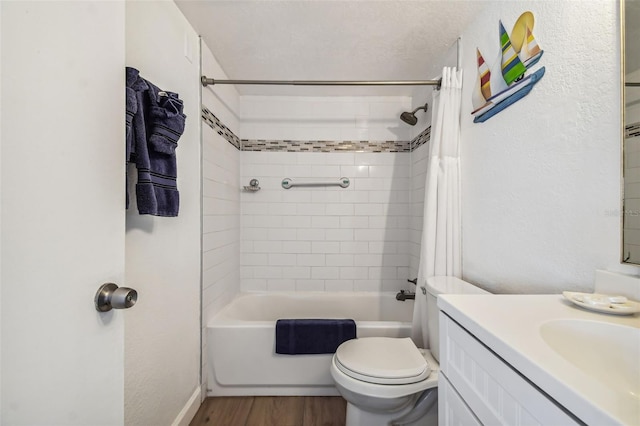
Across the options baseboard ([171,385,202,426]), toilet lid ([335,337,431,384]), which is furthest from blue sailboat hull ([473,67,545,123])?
baseboard ([171,385,202,426])

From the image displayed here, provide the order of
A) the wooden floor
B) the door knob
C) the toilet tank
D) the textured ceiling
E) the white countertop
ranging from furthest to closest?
the wooden floor
the textured ceiling
the toilet tank
the door knob
the white countertop

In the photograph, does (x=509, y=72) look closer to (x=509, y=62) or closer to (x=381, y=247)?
(x=509, y=62)

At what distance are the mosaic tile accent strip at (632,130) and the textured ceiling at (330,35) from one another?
0.99 m


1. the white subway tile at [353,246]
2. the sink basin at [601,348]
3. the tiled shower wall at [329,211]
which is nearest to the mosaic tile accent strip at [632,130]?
the sink basin at [601,348]

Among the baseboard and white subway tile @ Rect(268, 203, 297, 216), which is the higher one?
white subway tile @ Rect(268, 203, 297, 216)

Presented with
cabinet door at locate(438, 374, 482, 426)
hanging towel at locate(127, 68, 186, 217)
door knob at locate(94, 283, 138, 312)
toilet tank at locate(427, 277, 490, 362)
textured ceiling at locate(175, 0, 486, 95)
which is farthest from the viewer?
textured ceiling at locate(175, 0, 486, 95)

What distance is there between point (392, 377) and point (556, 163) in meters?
1.03

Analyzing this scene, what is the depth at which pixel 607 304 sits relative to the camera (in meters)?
0.69

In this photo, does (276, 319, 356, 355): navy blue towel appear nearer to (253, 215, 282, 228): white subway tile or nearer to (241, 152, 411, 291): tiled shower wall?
(241, 152, 411, 291): tiled shower wall

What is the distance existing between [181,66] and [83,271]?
1.27 meters

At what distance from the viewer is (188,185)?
1.49 meters

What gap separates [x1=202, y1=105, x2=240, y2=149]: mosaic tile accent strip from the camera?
171cm

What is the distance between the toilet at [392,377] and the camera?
1151 millimetres

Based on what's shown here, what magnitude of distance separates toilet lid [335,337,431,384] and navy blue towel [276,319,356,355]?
259 mm
